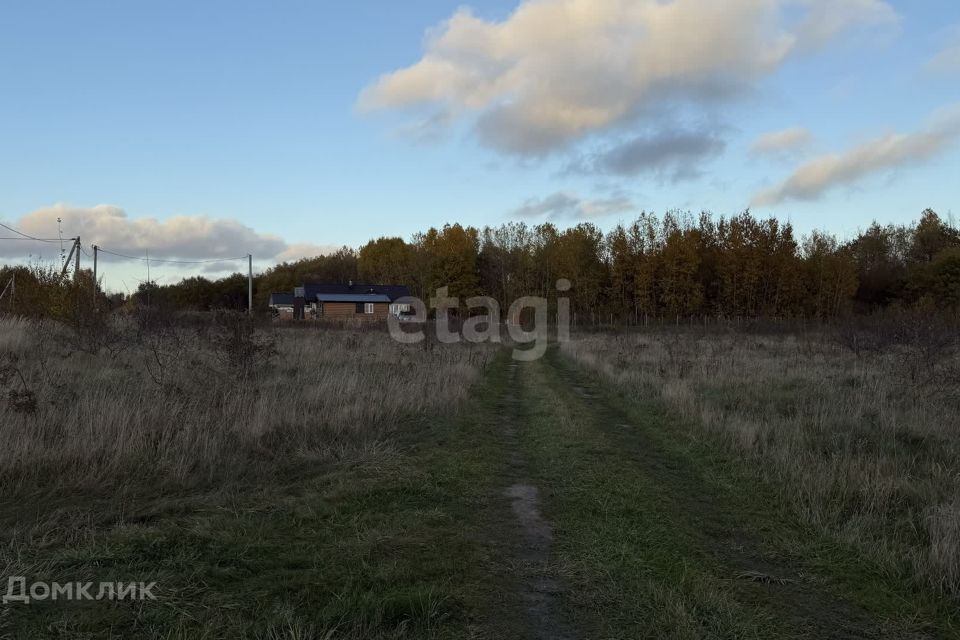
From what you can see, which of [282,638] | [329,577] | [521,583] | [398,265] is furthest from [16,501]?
[398,265]

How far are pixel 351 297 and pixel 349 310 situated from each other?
5.91ft

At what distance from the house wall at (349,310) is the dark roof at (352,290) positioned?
1600mm

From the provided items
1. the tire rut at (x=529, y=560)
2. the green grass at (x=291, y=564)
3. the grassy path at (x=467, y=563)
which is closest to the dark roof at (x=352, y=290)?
the tire rut at (x=529, y=560)

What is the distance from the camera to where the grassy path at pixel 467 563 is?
3338 millimetres

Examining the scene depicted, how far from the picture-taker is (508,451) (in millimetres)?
7961

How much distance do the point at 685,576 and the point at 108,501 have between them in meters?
4.75

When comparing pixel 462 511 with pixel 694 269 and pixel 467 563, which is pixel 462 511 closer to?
pixel 467 563

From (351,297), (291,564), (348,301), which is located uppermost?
(351,297)

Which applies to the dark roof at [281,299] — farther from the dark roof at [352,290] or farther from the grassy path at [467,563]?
the grassy path at [467,563]

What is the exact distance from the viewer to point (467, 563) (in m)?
4.21

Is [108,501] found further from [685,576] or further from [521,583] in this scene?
[685,576]

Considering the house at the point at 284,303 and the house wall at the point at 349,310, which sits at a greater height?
the house at the point at 284,303

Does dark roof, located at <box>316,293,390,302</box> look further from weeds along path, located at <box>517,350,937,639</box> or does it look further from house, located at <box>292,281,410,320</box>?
weeds along path, located at <box>517,350,937,639</box>

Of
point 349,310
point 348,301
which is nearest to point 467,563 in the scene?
A: point 349,310
